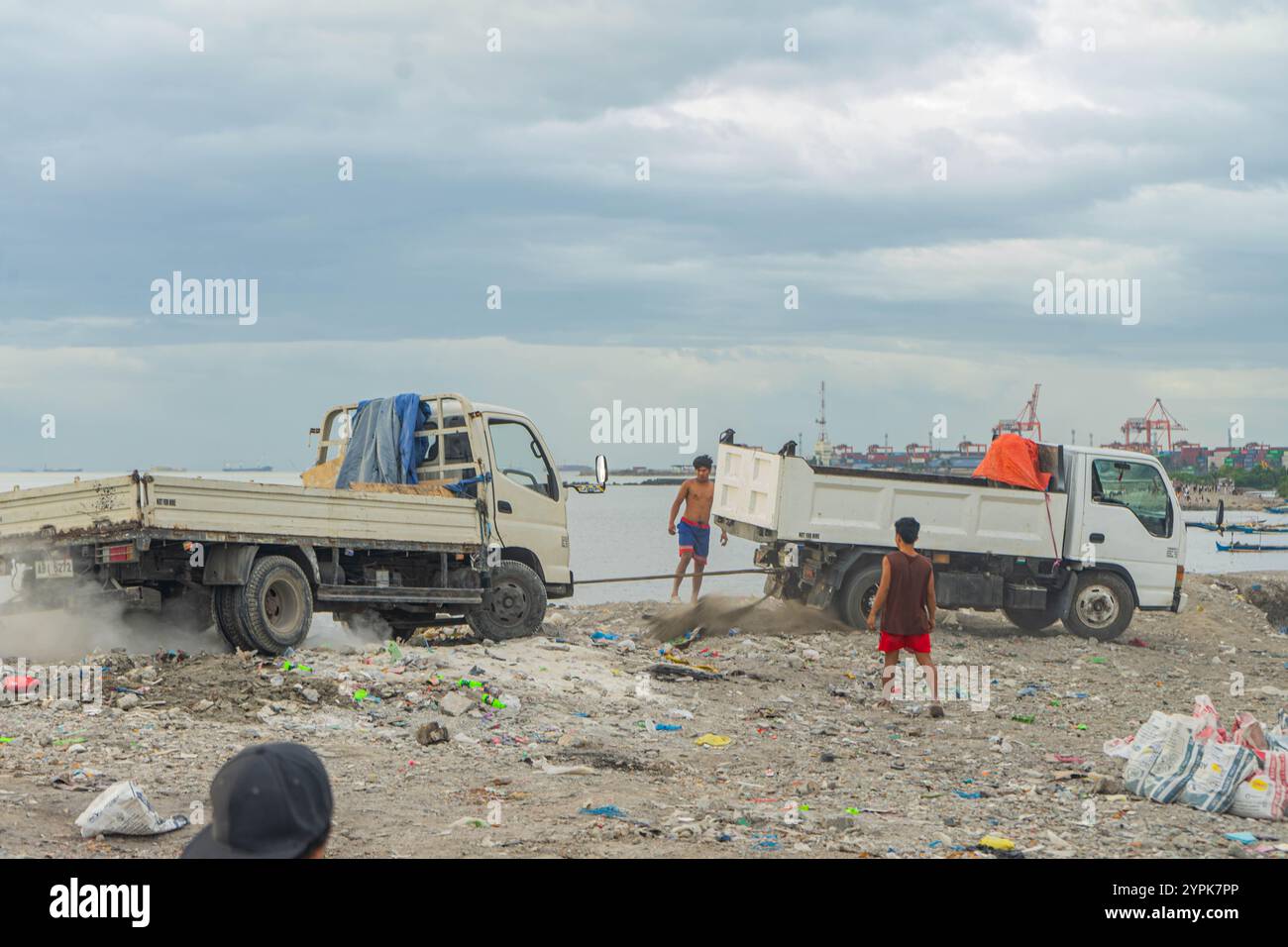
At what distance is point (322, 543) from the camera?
11508mm

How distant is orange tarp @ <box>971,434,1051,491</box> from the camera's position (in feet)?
52.2

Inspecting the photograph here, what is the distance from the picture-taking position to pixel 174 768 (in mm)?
7473

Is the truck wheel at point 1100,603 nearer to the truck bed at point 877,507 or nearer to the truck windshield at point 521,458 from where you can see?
the truck bed at point 877,507

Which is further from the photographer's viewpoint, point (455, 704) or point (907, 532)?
point (907, 532)

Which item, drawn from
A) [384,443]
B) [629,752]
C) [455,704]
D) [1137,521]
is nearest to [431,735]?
[455,704]

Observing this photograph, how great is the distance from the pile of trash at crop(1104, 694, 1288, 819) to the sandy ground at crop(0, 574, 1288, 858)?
0.14m

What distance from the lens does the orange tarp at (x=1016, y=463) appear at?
1591 cm

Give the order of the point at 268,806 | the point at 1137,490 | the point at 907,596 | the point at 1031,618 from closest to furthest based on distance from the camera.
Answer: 1. the point at 268,806
2. the point at 907,596
3. the point at 1137,490
4. the point at 1031,618

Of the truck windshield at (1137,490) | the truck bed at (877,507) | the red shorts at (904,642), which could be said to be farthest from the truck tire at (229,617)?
the truck windshield at (1137,490)

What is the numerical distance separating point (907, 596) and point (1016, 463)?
590 cm

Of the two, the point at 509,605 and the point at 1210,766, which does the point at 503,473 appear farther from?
the point at 1210,766
